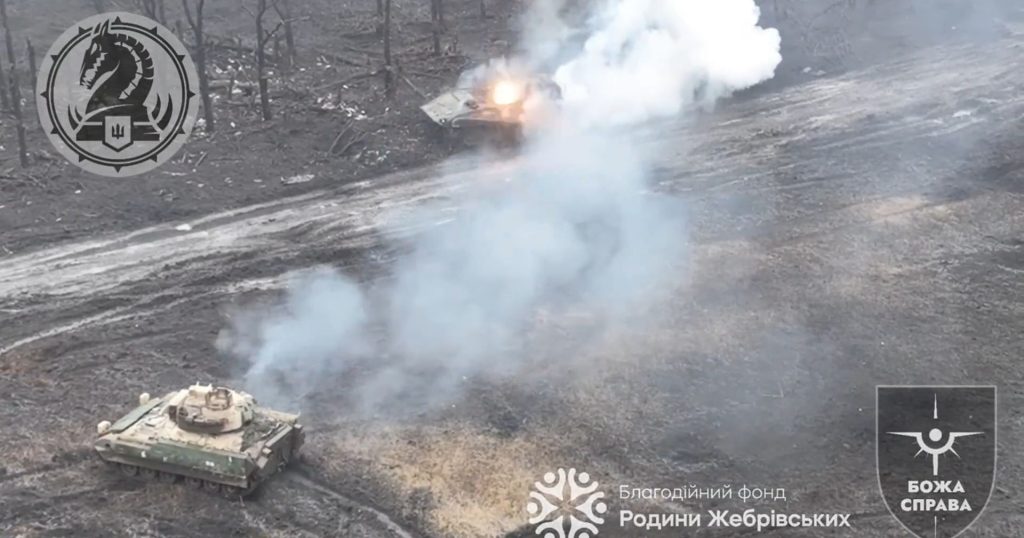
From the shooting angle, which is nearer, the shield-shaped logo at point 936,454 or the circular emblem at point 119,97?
the shield-shaped logo at point 936,454

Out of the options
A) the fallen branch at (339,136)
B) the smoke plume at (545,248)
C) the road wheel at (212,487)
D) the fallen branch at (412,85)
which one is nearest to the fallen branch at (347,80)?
the fallen branch at (412,85)

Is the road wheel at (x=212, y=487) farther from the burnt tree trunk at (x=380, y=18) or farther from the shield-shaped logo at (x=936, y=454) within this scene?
the burnt tree trunk at (x=380, y=18)

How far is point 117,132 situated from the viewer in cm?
2488

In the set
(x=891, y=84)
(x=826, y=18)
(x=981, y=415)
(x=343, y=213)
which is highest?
(x=826, y=18)

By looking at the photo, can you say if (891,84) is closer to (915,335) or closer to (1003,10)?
(1003,10)

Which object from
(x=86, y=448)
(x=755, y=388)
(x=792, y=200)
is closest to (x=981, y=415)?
(x=755, y=388)

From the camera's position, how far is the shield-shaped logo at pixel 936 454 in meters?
12.9

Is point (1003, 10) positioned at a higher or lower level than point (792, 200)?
higher

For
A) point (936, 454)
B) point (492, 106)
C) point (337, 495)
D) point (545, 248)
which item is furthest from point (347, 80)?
point (936, 454)

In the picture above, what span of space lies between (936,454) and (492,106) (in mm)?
14938

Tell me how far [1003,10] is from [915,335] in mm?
24393

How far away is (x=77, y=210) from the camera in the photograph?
22.0 m

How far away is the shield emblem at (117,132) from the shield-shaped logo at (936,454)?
18.8m

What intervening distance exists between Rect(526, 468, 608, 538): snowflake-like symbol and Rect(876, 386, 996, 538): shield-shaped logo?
12.8 feet
